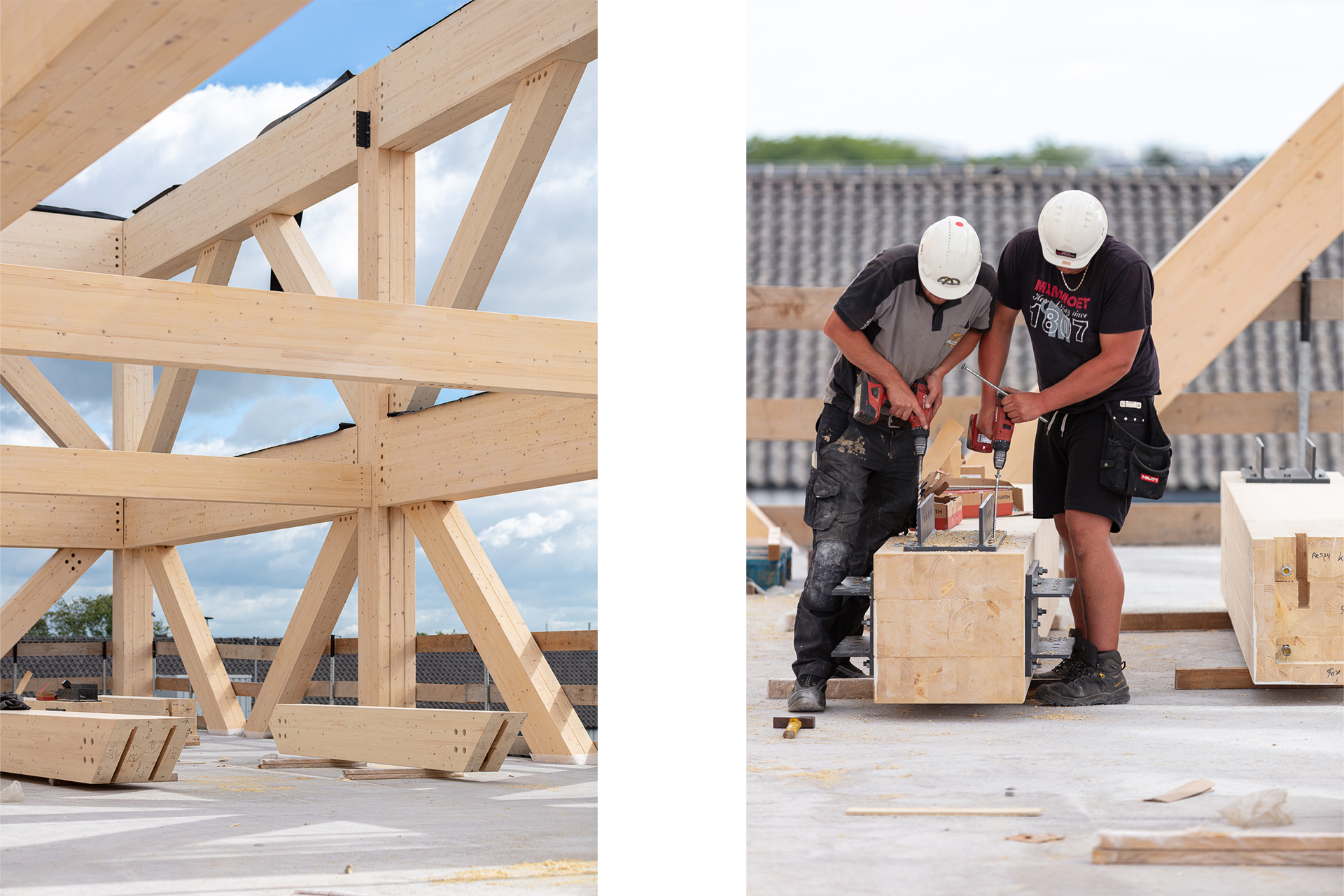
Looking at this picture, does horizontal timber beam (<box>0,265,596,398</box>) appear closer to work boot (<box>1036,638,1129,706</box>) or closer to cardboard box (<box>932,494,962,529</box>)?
cardboard box (<box>932,494,962,529</box>)

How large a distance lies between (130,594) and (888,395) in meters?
10.2

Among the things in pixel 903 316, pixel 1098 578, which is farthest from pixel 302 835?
pixel 1098 578

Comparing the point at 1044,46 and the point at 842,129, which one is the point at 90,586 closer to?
the point at 842,129

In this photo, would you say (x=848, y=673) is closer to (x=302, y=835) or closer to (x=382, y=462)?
(x=302, y=835)

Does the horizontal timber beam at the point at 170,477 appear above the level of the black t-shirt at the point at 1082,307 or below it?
below

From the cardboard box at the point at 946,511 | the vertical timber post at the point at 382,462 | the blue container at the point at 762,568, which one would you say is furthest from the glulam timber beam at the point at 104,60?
the blue container at the point at 762,568

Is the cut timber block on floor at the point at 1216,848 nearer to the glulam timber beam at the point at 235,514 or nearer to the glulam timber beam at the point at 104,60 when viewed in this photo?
the glulam timber beam at the point at 104,60

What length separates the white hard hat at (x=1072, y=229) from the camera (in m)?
3.77

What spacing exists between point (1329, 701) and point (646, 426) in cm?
289

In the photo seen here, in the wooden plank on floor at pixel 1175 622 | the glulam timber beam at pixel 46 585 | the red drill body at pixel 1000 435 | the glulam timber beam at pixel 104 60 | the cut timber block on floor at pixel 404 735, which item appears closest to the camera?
the glulam timber beam at pixel 104 60

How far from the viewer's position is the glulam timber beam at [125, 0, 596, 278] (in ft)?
21.2

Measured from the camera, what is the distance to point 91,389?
13336mm

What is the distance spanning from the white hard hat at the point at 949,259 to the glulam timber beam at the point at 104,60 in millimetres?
2164

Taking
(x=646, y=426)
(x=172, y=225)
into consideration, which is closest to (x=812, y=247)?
(x=172, y=225)
